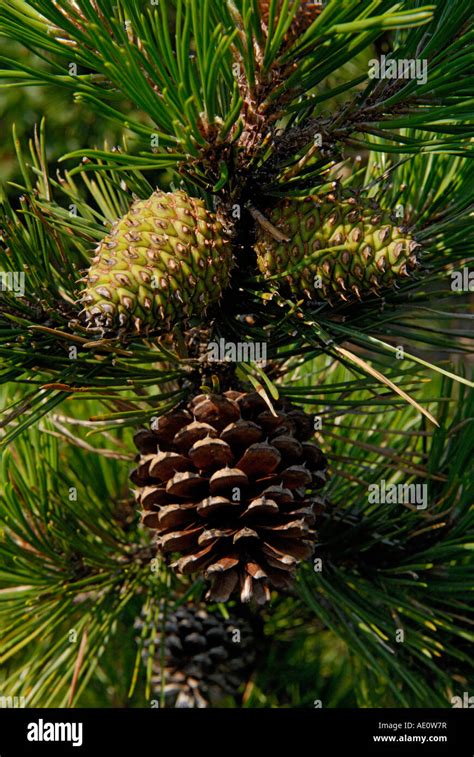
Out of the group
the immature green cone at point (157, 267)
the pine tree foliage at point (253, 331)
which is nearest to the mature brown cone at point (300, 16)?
the pine tree foliage at point (253, 331)

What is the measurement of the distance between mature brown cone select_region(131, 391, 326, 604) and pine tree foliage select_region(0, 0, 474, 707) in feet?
0.12

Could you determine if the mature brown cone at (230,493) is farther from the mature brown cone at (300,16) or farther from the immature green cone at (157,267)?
the mature brown cone at (300,16)

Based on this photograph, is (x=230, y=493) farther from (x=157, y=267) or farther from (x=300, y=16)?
(x=300, y=16)

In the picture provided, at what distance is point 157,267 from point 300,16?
157 millimetres

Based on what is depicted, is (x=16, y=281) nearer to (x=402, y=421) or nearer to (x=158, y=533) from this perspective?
(x=158, y=533)

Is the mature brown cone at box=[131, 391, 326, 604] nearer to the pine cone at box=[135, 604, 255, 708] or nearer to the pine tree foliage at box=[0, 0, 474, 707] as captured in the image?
the pine tree foliage at box=[0, 0, 474, 707]

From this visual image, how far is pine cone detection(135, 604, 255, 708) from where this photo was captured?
79cm

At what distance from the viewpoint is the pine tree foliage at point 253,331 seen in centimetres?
45

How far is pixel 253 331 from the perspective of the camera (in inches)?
22.6

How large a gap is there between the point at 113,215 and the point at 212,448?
237mm

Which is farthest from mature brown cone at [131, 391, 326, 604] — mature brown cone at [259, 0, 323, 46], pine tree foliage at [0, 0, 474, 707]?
mature brown cone at [259, 0, 323, 46]

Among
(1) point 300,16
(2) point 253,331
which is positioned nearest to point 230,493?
(2) point 253,331
